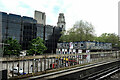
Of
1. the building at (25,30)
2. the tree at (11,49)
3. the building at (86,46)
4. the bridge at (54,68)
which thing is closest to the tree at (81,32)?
the building at (86,46)

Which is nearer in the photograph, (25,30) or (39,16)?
(25,30)

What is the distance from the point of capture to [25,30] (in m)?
35.4

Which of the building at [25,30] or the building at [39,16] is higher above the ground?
the building at [39,16]

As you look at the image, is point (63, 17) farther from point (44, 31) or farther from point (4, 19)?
point (4, 19)

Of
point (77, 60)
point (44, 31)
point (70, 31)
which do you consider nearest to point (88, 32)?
point (70, 31)

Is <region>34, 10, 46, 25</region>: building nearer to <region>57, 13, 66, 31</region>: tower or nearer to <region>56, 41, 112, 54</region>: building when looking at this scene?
<region>57, 13, 66, 31</region>: tower

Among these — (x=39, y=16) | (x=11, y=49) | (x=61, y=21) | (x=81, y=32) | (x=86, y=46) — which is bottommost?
(x=11, y=49)

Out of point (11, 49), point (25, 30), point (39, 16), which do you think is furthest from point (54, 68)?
point (39, 16)

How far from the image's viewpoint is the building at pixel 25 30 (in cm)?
3148

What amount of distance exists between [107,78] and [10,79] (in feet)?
18.7

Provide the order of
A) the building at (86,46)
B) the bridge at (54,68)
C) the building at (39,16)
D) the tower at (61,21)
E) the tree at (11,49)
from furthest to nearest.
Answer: the tower at (61,21) < the building at (39,16) < the building at (86,46) < the tree at (11,49) < the bridge at (54,68)

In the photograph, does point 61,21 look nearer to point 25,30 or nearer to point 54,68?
point 25,30

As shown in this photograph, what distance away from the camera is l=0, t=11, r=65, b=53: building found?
103ft

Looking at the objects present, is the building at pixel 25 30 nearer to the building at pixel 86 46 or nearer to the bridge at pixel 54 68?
the building at pixel 86 46
